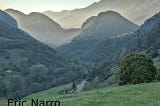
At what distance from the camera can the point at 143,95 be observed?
125 feet

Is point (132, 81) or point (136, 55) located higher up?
point (136, 55)

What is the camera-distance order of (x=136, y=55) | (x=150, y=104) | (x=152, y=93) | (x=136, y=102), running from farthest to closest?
1. (x=136, y=55)
2. (x=152, y=93)
3. (x=136, y=102)
4. (x=150, y=104)

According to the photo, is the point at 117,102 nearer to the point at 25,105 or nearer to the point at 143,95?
the point at 143,95

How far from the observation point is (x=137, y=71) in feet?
224

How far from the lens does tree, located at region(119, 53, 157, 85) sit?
67.6 metres

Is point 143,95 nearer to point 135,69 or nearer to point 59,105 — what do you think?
point 59,105

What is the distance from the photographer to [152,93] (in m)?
39.5

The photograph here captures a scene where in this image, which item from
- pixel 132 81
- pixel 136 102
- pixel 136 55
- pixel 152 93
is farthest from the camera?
pixel 136 55

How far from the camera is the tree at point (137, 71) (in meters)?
67.6

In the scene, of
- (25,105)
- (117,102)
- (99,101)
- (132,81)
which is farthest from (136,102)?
(132,81)

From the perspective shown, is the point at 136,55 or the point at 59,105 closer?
the point at 59,105

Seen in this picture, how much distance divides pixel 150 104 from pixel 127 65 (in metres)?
40.1

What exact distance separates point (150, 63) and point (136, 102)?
38.2m

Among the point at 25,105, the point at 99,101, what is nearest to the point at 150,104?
the point at 99,101
